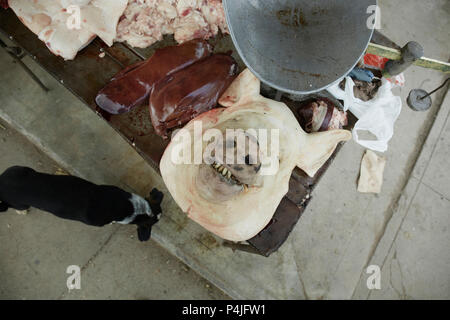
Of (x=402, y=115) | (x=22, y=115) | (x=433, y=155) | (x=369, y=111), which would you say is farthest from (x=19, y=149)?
(x=433, y=155)

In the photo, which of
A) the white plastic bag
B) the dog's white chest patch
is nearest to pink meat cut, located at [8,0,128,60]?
the dog's white chest patch

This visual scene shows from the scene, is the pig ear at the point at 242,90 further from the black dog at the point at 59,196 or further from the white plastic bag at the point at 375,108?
the black dog at the point at 59,196

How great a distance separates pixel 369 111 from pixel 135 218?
207 centimetres

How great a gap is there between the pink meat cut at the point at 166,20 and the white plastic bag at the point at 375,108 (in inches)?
40.7

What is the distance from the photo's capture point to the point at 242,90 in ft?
6.09

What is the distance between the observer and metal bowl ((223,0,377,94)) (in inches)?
52.1

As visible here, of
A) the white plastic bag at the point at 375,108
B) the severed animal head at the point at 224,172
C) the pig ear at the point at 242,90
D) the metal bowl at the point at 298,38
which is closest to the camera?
the metal bowl at the point at 298,38

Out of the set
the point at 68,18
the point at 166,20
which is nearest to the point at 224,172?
the point at 166,20

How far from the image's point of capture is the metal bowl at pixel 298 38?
132 centimetres

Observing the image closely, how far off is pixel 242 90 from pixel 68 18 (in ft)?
4.50
